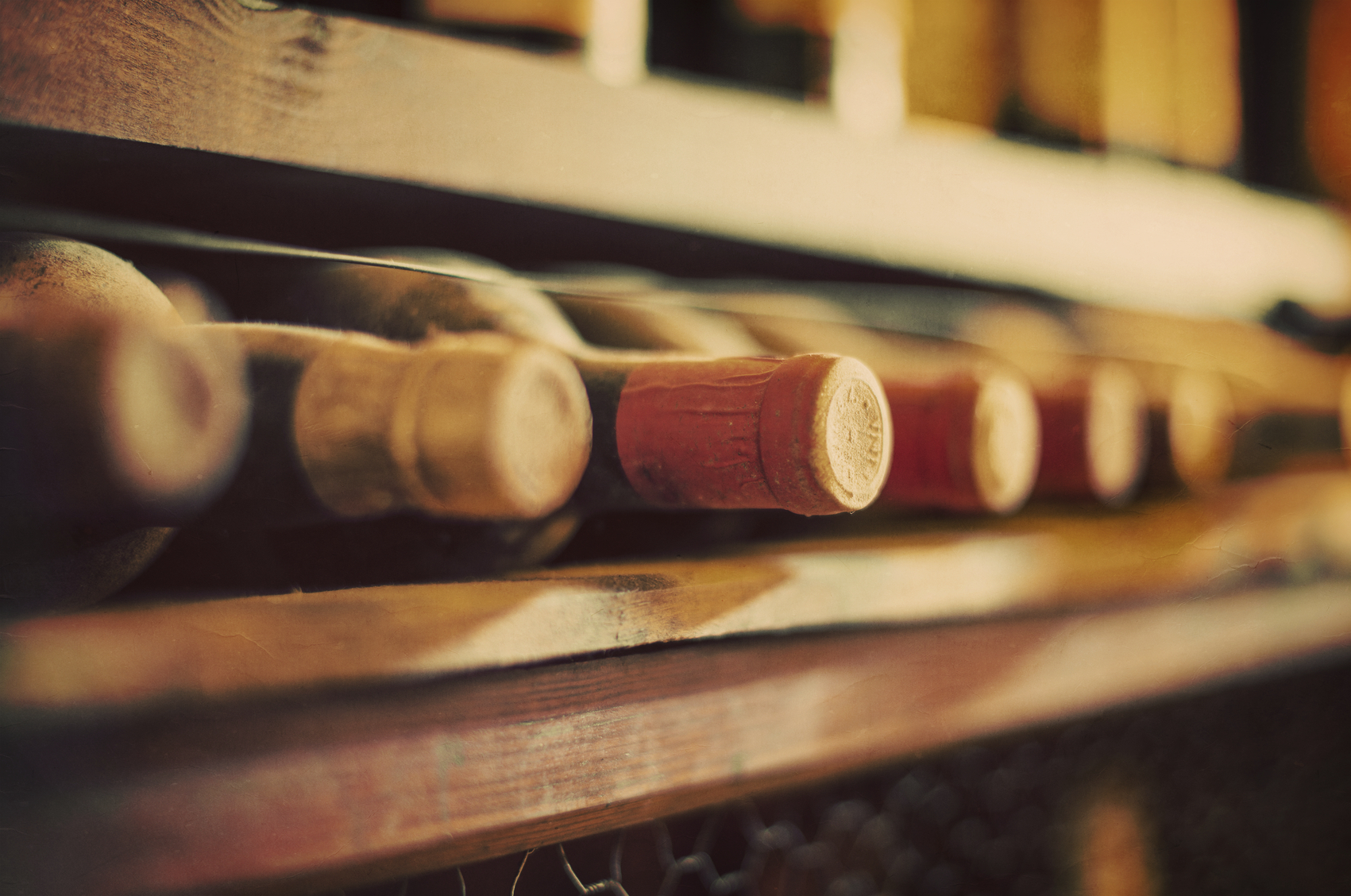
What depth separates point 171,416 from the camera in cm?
18

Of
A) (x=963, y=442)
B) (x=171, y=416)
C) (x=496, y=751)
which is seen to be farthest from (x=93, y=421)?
(x=963, y=442)

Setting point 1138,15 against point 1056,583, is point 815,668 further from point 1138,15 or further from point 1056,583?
point 1138,15

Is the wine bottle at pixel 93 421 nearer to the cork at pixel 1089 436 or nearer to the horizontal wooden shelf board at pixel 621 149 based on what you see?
the horizontal wooden shelf board at pixel 621 149

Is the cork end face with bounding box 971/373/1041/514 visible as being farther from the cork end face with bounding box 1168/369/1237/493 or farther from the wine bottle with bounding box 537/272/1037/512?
the cork end face with bounding box 1168/369/1237/493

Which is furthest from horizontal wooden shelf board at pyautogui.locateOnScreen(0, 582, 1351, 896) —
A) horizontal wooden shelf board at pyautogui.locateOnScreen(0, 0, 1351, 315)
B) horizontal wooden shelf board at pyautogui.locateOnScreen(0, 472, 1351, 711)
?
horizontal wooden shelf board at pyautogui.locateOnScreen(0, 0, 1351, 315)

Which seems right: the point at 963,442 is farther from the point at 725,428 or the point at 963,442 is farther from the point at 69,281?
the point at 69,281

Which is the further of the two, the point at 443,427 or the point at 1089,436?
the point at 1089,436

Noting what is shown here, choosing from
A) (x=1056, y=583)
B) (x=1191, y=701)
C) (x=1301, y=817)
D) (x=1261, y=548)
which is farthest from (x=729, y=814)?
(x=1301, y=817)

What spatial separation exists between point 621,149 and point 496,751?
0.20m

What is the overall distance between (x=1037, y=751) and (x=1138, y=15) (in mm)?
510

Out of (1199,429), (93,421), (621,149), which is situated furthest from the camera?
(1199,429)

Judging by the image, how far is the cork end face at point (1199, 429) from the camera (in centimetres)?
43

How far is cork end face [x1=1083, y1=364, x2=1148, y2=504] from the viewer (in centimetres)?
38

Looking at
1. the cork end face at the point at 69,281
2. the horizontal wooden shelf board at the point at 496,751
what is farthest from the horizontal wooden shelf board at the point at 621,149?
the horizontal wooden shelf board at the point at 496,751
